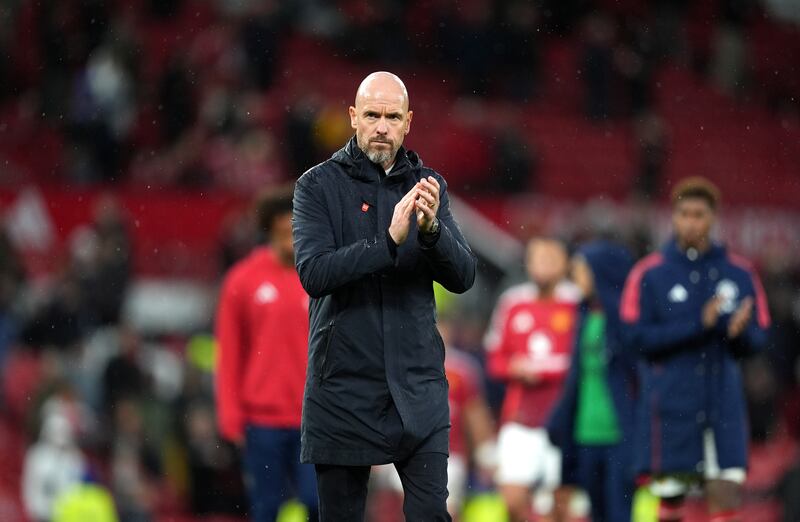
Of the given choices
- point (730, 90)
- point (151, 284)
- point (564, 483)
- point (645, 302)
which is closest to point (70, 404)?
point (151, 284)

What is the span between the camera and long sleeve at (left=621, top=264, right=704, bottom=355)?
827cm

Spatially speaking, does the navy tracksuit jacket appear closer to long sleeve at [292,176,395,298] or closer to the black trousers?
the black trousers

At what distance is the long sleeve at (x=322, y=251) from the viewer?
5.54m

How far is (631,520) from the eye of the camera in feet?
30.9

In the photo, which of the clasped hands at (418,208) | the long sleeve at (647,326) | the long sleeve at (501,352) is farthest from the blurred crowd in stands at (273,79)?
the clasped hands at (418,208)

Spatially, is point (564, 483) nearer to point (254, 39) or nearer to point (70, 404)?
point (70, 404)

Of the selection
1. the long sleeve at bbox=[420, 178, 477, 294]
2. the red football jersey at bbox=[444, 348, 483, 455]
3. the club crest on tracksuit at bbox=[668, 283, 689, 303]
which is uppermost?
the long sleeve at bbox=[420, 178, 477, 294]

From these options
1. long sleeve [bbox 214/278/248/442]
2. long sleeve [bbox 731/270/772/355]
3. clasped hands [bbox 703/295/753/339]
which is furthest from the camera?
long sleeve [bbox 214/278/248/442]

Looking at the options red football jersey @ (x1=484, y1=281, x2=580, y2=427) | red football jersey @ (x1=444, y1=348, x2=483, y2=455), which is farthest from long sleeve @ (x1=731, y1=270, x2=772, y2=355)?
red football jersey @ (x1=444, y1=348, x2=483, y2=455)

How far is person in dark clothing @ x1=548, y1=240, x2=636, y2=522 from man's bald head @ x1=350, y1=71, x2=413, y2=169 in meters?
3.97

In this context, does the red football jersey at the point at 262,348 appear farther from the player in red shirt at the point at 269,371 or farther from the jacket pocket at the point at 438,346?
the jacket pocket at the point at 438,346

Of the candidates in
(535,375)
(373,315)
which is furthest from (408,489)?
(535,375)

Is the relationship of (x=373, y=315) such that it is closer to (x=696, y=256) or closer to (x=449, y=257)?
(x=449, y=257)

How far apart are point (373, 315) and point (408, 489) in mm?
663
